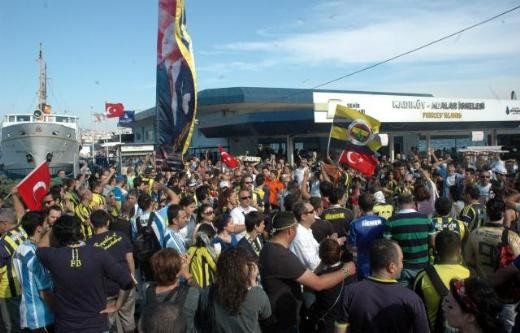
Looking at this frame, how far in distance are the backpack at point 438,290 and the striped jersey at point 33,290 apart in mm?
3394

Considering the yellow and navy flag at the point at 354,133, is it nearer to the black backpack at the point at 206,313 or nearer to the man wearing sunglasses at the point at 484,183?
the man wearing sunglasses at the point at 484,183

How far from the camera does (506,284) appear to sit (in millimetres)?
3541

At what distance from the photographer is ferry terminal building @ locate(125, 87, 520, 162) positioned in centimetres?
2769

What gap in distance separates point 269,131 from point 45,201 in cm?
2217

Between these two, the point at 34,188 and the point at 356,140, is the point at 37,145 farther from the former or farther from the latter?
the point at 34,188

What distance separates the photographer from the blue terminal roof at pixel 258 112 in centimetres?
2778

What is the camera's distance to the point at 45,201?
295 inches

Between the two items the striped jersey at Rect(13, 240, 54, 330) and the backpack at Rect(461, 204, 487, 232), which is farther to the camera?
the backpack at Rect(461, 204, 487, 232)

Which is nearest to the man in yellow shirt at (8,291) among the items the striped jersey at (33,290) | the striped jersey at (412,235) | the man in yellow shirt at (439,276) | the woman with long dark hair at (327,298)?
the striped jersey at (33,290)

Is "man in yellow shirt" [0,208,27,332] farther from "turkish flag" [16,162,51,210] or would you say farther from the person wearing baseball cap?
the person wearing baseball cap

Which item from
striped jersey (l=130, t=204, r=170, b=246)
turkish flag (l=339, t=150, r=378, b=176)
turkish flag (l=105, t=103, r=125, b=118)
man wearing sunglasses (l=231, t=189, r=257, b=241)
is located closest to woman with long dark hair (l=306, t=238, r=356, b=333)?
man wearing sunglasses (l=231, t=189, r=257, b=241)

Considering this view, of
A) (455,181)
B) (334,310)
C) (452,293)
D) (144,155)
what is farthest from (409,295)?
(144,155)

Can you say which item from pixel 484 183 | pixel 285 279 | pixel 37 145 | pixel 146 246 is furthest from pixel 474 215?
pixel 37 145

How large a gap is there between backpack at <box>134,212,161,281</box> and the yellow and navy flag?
4927 mm
